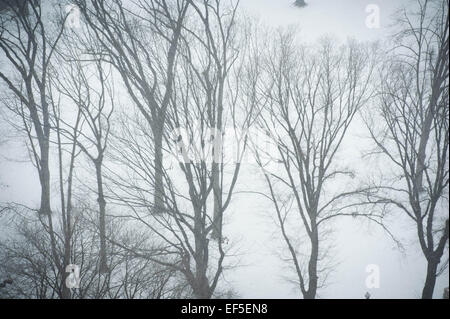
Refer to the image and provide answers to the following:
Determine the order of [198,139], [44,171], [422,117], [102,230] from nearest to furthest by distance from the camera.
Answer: [198,139]
[102,230]
[422,117]
[44,171]

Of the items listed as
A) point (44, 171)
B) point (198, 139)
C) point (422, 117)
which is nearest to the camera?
point (198, 139)

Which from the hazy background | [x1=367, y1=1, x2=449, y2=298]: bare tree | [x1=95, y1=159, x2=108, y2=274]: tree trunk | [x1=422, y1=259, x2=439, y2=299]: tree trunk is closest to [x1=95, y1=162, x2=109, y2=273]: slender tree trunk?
[x1=95, y1=159, x2=108, y2=274]: tree trunk

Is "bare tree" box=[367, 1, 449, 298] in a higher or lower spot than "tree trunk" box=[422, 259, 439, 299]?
higher

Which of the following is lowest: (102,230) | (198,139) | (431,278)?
(431,278)

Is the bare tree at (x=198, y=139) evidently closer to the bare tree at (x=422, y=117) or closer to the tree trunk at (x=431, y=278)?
the bare tree at (x=422, y=117)

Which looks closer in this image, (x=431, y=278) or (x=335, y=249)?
(x=431, y=278)

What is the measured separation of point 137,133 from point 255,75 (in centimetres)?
411

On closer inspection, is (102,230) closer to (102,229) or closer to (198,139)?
(102,229)

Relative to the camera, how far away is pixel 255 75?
7.20m

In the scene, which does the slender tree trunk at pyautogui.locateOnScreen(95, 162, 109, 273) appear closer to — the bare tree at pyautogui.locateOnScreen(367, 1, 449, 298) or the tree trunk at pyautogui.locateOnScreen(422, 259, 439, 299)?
the bare tree at pyautogui.locateOnScreen(367, 1, 449, 298)

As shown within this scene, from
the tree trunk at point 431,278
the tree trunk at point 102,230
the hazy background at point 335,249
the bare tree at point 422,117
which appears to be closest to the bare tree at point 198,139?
the tree trunk at point 102,230

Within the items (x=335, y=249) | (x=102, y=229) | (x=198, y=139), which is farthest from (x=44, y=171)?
(x=335, y=249)

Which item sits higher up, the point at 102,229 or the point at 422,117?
the point at 422,117
